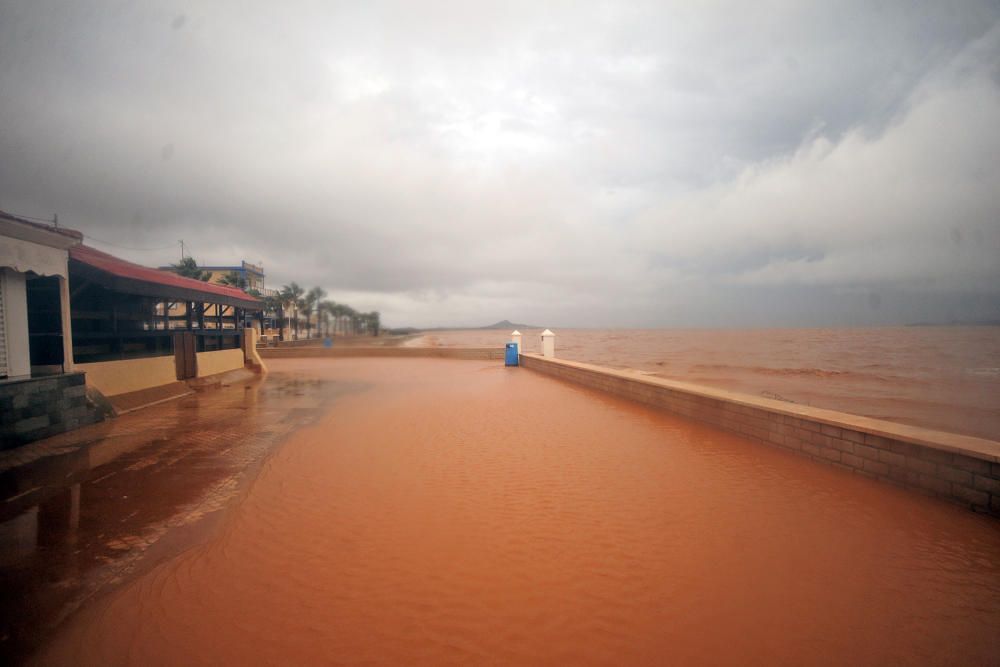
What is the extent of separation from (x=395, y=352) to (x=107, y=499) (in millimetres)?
20466

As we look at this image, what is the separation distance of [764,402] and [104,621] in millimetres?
7887

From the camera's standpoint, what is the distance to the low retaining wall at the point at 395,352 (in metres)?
23.6

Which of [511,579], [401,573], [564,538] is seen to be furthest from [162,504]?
[564,538]

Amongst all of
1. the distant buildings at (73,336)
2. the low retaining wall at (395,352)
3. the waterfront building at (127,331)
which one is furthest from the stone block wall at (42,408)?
the low retaining wall at (395,352)

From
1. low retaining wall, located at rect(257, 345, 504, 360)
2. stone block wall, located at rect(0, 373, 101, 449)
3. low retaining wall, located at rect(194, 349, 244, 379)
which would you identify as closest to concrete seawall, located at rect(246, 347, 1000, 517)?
stone block wall, located at rect(0, 373, 101, 449)

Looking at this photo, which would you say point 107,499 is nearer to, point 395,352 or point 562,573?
point 562,573

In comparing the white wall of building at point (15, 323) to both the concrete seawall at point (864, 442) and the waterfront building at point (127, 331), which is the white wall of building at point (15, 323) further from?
the concrete seawall at point (864, 442)

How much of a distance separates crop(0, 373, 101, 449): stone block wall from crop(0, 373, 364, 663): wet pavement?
0.79 ft

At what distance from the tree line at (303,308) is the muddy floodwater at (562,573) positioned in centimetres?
2573

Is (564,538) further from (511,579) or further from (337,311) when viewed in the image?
(337,311)

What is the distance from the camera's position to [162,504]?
14.1ft

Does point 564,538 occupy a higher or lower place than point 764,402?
lower

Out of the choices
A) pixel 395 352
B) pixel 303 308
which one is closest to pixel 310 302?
pixel 303 308

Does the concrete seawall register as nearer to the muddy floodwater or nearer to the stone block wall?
the muddy floodwater
